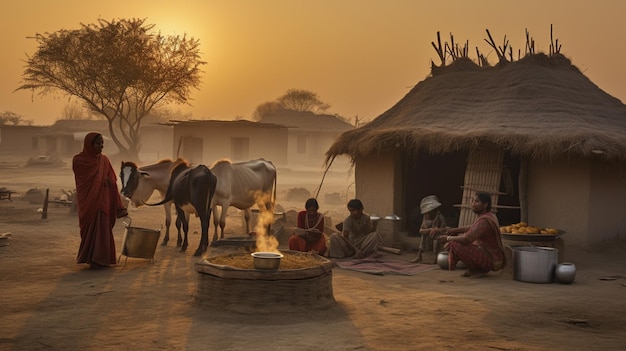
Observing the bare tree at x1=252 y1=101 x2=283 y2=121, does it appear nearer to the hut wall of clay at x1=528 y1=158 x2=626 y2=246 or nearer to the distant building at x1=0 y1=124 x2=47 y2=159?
the distant building at x1=0 y1=124 x2=47 y2=159

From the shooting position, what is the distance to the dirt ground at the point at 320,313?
5344mm

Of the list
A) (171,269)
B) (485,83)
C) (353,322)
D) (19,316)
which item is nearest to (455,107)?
(485,83)

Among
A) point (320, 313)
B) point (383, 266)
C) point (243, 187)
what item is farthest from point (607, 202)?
point (320, 313)

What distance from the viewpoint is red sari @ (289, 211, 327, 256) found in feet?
31.4

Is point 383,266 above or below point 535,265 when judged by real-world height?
below

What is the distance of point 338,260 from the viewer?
9.77m

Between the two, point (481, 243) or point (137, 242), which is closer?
point (481, 243)

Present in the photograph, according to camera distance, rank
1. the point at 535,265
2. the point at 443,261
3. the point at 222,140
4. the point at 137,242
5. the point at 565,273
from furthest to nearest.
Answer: the point at 222,140
the point at 443,261
the point at 137,242
the point at 535,265
the point at 565,273

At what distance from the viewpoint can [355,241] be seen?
10047mm

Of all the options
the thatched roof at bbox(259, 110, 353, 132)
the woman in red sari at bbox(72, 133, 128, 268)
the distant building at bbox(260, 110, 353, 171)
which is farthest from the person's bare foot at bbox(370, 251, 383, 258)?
the thatched roof at bbox(259, 110, 353, 132)

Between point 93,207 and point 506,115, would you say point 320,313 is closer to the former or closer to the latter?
point 93,207

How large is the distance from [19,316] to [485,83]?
9.19 meters

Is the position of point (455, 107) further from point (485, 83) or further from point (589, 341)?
point (589, 341)

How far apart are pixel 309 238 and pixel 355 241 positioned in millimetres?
824
